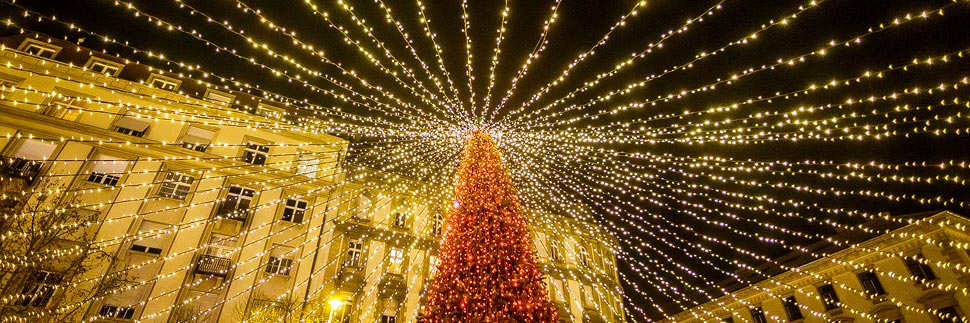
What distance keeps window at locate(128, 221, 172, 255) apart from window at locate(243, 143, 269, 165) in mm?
3640

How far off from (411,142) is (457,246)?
3.97m

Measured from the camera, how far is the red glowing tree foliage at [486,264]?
6.13 meters

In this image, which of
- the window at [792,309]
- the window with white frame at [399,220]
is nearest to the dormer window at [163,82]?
the window with white frame at [399,220]

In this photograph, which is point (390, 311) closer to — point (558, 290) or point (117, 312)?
point (558, 290)

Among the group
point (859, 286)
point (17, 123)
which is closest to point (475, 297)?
point (17, 123)

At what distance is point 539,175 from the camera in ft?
38.3

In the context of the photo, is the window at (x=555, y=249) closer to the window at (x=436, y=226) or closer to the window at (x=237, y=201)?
the window at (x=436, y=226)

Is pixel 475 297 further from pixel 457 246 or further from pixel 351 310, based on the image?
pixel 351 310

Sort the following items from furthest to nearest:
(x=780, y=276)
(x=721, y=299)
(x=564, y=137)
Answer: (x=721, y=299) → (x=780, y=276) → (x=564, y=137)

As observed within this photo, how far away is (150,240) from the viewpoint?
42.2ft

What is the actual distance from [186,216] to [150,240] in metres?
1.12

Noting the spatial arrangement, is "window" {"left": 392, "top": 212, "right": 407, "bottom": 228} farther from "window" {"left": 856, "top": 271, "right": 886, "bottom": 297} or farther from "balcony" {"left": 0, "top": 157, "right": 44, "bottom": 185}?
"window" {"left": 856, "top": 271, "right": 886, "bottom": 297}

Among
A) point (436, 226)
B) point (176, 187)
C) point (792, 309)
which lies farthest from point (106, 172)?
point (792, 309)

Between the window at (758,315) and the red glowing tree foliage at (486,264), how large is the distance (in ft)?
58.9
